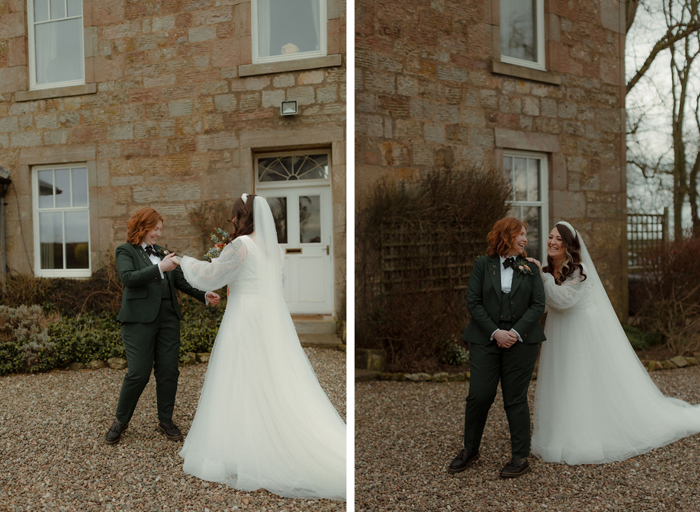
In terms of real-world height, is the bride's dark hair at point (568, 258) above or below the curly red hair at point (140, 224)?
below

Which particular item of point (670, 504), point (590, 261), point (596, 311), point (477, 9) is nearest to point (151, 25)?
point (477, 9)

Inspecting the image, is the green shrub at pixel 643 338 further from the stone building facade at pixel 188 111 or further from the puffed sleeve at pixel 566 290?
the stone building facade at pixel 188 111

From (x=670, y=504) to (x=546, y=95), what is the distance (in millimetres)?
1899

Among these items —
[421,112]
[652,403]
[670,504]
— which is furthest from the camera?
[421,112]

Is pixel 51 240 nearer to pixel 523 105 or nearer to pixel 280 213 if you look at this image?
pixel 280 213

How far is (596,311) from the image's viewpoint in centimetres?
239

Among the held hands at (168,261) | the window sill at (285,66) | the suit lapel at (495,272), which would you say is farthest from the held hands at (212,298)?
the suit lapel at (495,272)

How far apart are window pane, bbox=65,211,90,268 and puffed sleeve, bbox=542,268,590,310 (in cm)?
211

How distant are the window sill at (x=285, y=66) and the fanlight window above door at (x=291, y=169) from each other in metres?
0.41

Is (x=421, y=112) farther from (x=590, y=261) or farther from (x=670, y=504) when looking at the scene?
(x=670, y=504)

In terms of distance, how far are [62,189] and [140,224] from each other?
372mm

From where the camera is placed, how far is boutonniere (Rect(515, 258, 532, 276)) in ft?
7.20

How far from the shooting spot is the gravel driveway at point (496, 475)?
88.5 inches

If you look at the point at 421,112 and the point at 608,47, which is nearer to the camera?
the point at 608,47
